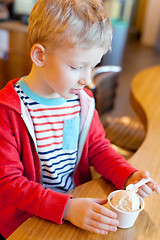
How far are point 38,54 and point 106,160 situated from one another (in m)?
0.42

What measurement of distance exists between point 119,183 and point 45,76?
1.29 ft

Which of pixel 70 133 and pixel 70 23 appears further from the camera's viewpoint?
pixel 70 133

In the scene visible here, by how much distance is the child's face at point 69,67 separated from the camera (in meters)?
0.75

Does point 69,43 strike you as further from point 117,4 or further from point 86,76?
point 117,4

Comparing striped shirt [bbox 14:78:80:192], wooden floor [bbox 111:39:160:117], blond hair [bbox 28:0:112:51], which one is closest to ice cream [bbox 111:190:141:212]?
striped shirt [bbox 14:78:80:192]

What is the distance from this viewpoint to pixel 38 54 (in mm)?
792

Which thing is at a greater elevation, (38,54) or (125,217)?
(38,54)

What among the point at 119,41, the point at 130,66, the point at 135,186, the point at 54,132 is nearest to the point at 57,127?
the point at 54,132

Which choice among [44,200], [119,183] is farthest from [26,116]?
[119,183]

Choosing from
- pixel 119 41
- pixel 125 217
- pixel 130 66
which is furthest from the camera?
pixel 130 66

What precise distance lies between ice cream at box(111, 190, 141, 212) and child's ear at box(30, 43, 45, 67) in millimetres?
409

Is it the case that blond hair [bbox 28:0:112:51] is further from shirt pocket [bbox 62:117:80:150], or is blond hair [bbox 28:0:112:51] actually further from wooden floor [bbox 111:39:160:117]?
wooden floor [bbox 111:39:160:117]

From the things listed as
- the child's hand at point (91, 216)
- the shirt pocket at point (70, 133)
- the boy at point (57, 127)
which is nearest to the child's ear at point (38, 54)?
the boy at point (57, 127)

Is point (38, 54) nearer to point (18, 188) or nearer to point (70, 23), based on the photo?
point (70, 23)
